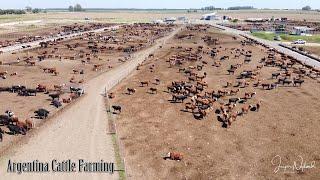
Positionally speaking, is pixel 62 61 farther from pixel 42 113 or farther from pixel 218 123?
pixel 218 123

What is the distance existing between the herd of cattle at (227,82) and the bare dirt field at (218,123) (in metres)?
0.16

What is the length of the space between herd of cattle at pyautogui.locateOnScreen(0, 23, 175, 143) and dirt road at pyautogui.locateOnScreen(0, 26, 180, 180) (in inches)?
96.6

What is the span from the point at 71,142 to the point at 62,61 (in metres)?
48.5

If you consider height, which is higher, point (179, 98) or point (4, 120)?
point (179, 98)

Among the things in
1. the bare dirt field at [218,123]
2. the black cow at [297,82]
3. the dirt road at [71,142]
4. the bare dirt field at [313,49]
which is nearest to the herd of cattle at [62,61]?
the dirt road at [71,142]

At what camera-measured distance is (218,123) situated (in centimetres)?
4788

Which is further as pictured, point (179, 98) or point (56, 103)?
point (179, 98)

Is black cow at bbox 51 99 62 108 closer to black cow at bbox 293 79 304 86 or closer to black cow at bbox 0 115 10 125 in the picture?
black cow at bbox 0 115 10 125

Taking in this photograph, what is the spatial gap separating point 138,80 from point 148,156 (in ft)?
110

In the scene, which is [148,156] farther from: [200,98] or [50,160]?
[200,98]

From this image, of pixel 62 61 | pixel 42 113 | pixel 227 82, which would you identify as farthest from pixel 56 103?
pixel 62 61

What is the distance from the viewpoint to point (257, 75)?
7425cm

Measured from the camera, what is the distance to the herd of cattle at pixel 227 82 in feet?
176

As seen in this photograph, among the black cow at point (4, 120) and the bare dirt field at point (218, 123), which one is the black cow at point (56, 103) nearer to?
the bare dirt field at point (218, 123)
